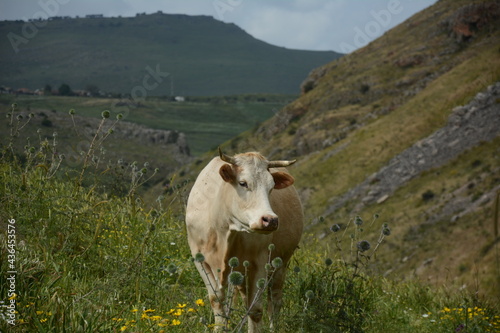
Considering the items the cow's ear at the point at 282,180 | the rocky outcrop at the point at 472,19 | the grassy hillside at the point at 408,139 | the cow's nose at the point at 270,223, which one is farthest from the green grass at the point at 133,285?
the rocky outcrop at the point at 472,19

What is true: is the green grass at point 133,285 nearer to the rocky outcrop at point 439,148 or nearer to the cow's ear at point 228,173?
the cow's ear at point 228,173

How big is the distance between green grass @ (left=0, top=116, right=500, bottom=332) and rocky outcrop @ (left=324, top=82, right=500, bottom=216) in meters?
89.4

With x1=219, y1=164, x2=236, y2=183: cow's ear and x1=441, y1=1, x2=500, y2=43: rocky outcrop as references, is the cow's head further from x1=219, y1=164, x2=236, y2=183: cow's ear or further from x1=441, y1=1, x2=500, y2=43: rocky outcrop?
x1=441, y1=1, x2=500, y2=43: rocky outcrop

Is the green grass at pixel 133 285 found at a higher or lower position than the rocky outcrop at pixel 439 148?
higher

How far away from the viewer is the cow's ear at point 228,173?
21.8 ft

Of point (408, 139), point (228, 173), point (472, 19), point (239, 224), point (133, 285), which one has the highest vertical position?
point (472, 19)

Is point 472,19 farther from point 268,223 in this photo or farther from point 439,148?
point 268,223

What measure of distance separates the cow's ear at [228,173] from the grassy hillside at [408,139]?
4234 cm

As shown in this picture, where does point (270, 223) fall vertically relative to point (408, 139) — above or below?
above

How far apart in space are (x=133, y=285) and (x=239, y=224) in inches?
62.9

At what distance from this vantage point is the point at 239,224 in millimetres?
6656

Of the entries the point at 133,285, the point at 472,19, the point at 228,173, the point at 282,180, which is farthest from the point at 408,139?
the point at 133,285

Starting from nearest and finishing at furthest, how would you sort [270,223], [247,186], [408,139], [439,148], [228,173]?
[270,223] → [247,186] → [228,173] → [439,148] → [408,139]

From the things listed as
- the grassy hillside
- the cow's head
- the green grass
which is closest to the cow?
the cow's head
